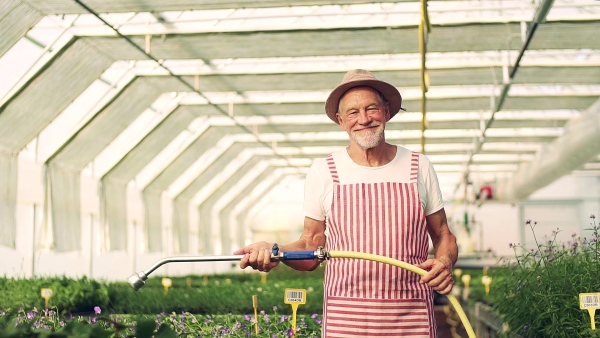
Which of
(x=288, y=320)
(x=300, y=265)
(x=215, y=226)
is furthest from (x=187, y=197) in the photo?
(x=300, y=265)

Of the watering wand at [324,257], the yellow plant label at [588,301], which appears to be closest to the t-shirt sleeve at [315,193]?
the watering wand at [324,257]

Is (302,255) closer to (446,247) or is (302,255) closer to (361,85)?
(446,247)

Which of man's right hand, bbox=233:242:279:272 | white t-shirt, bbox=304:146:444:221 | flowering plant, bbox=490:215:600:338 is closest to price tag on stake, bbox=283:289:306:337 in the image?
flowering plant, bbox=490:215:600:338

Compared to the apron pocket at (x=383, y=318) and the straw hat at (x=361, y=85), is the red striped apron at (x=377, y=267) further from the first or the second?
the straw hat at (x=361, y=85)

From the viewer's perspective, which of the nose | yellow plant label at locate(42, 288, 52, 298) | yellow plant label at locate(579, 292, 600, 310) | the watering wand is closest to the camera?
the watering wand

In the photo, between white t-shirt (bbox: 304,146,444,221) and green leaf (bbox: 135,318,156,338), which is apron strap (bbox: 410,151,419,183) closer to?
white t-shirt (bbox: 304,146,444,221)

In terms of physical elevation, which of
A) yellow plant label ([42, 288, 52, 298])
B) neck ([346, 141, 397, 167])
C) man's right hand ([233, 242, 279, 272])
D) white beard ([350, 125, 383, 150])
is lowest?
yellow plant label ([42, 288, 52, 298])

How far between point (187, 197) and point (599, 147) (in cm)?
1048

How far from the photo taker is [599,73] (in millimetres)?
10438

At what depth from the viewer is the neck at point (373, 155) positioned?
7.26 feet

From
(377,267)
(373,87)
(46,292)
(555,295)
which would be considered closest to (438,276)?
(377,267)

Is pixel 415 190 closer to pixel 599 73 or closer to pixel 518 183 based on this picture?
pixel 599 73

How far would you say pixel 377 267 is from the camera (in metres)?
2.13

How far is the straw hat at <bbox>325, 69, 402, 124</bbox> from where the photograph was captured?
2.22 metres
